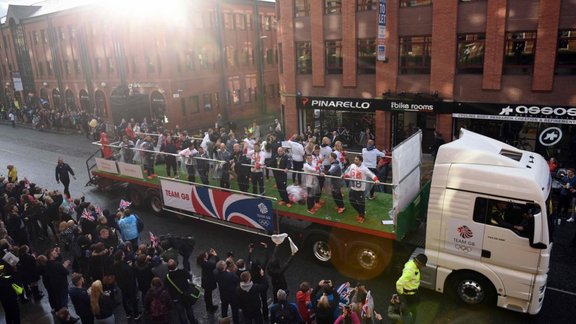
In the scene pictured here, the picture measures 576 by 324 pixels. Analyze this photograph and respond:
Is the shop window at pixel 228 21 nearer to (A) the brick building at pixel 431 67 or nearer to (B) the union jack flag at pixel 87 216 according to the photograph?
(A) the brick building at pixel 431 67

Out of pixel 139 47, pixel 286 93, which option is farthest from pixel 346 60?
pixel 139 47

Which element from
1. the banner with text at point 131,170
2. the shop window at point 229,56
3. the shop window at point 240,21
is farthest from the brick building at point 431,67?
the shop window at point 240,21

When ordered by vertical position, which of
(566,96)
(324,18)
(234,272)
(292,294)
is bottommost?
(292,294)

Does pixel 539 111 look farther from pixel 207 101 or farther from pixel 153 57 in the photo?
pixel 153 57

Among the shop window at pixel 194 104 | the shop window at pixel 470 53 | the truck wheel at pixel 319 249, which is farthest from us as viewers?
the shop window at pixel 194 104

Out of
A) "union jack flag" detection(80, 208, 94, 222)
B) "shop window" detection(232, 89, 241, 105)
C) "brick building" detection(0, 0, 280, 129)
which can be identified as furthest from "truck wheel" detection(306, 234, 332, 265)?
"shop window" detection(232, 89, 241, 105)

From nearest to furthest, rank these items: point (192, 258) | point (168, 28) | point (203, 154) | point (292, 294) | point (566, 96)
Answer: point (292, 294)
point (192, 258)
point (203, 154)
point (566, 96)
point (168, 28)

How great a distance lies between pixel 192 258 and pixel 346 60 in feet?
49.1

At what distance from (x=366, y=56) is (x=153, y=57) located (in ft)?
58.9

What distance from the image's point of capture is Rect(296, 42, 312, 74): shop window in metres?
24.0

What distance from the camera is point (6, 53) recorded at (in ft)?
174

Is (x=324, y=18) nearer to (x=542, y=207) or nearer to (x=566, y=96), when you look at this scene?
(x=566, y=96)

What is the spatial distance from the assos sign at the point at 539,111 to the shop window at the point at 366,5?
812cm

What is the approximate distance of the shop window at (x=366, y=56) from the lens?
22000 mm
